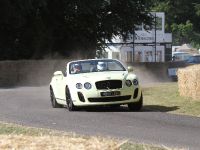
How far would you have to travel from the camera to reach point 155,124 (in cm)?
1384

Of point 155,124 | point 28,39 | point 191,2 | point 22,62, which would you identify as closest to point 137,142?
point 155,124

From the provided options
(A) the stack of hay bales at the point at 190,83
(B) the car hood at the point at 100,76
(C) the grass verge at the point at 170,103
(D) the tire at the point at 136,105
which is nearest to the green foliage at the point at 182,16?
(C) the grass verge at the point at 170,103

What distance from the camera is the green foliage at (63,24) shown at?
38906 mm

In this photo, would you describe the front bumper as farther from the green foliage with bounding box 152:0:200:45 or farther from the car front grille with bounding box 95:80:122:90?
the green foliage with bounding box 152:0:200:45

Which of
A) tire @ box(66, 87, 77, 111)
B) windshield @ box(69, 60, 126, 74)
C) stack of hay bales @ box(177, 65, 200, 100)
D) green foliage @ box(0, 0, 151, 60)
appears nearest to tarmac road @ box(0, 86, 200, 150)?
tire @ box(66, 87, 77, 111)

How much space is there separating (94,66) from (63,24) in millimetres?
24832

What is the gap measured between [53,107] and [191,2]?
76.2 m

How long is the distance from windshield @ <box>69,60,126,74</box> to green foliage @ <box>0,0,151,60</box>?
63.5 ft

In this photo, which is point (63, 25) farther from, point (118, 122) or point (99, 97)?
point (118, 122)

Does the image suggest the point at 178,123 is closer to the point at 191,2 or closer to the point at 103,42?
the point at 103,42

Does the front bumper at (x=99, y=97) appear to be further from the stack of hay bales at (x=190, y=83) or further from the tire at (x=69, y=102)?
the stack of hay bales at (x=190, y=83)

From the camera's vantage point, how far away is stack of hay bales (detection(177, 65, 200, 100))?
19.1 metres

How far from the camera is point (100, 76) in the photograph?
685 inches

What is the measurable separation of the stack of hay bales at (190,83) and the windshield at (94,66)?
7.41ft
